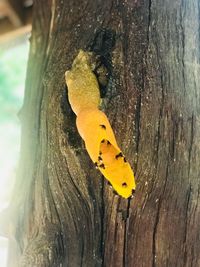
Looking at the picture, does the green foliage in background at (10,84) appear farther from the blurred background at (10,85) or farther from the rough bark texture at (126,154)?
the rough bark texture at (126,154)

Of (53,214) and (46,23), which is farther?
(46,23)

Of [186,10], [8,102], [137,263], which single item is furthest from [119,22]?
[8,102]

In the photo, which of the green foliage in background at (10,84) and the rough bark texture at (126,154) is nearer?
the rough bark texture at (126,154)

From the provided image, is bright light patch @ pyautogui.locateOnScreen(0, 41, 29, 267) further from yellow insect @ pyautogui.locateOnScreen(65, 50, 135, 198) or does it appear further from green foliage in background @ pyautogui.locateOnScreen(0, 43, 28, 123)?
yellow insect @ pyautogui.locateOnScreen(65, 50, 135, 198)

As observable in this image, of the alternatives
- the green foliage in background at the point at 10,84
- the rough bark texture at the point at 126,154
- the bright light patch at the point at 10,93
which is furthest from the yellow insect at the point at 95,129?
the green foliage in background at the point at 10,84

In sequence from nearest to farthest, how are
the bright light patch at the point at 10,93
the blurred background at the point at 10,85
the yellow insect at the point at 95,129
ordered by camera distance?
the yellow insect at the point at 95,129 → the blurred background at the point at 10,85 → the bright light patch at the point at 10,93

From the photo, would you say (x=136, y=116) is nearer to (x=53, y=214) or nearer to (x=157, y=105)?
(x=157, y=105)

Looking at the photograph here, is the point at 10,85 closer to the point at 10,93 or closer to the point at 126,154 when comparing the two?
the point at 10,93
